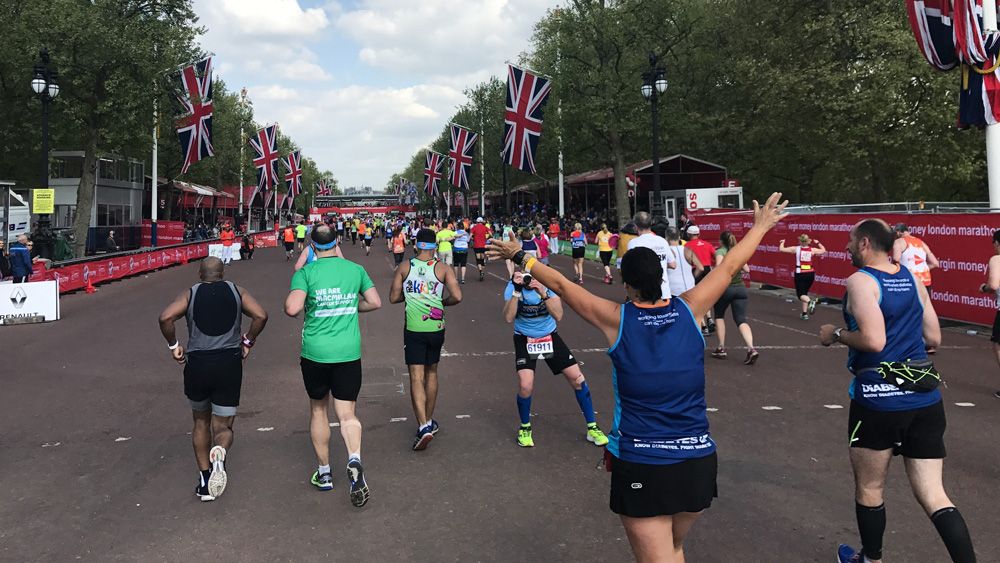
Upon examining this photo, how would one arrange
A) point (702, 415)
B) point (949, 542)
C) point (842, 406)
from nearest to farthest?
point (702, 415) → point (949, 542) → point (842, 406)

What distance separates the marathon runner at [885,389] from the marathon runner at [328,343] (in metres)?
3.13

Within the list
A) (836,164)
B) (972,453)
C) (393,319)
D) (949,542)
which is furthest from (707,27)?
(949,542)

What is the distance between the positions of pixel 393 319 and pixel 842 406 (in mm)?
8815

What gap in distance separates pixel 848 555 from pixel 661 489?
1761mm

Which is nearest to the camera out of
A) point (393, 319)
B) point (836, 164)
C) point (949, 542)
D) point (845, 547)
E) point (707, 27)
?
point (949, 542)

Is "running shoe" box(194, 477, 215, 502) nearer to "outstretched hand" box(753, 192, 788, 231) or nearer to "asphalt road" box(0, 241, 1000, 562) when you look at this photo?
"asphalt road" box(0, 241, 1000, 562)

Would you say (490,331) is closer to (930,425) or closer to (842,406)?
(842,406)

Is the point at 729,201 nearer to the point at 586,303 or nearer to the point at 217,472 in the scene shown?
the point at 217,472

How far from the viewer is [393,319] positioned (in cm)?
1411

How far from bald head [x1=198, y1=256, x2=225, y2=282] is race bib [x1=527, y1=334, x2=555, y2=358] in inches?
101

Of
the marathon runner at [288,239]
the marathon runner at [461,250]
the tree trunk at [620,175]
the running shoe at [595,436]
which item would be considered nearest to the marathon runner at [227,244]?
the marathon runner at [288,239]

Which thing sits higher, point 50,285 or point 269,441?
point 50,285

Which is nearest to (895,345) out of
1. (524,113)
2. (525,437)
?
(525,437)

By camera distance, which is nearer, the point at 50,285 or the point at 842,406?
the point at 842,406
